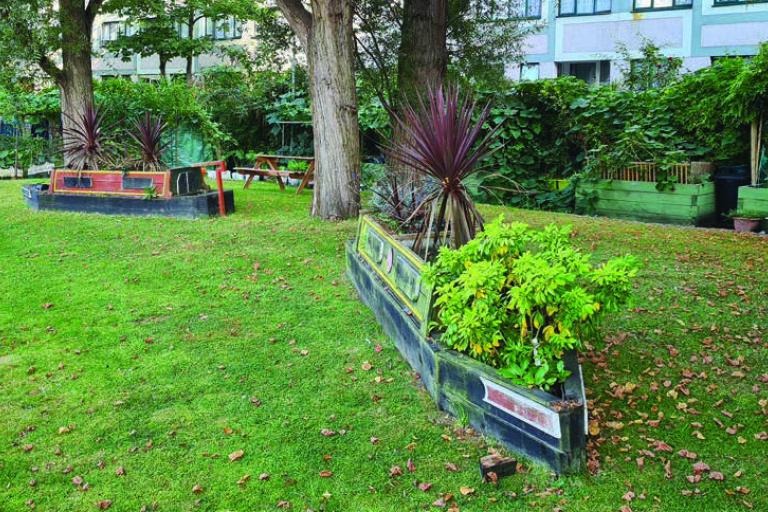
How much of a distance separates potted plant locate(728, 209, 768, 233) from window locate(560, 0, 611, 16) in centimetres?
1609

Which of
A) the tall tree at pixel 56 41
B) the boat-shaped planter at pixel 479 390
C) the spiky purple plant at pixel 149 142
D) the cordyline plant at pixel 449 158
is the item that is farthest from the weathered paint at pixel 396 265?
the tall tree at pixel 56 41

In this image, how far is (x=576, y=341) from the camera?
4.10m

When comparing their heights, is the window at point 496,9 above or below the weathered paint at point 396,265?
above

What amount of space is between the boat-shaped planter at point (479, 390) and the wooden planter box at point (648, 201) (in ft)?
22.9

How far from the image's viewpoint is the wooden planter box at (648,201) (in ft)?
38.3

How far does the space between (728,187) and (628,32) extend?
14361 millimetres

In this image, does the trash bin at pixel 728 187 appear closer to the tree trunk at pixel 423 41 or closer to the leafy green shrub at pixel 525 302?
the tree trunk at pixel 423 41

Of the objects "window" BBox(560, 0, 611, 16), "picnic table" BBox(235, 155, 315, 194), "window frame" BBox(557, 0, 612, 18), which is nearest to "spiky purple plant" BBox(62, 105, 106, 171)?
"picnic table" BBox(235, 155, 315, 194)

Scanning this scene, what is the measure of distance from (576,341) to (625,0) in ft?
76.4

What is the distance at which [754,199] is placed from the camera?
10.8 metres

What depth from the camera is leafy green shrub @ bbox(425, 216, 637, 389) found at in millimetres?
4066

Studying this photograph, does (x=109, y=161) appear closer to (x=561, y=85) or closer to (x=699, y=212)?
(x=561, y=85)

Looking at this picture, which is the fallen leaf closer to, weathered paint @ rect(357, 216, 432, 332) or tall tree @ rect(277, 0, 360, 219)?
weathered paint @ rect(357, 216, 432, 332)

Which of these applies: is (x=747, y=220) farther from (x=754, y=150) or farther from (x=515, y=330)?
(x=515, y=330)
